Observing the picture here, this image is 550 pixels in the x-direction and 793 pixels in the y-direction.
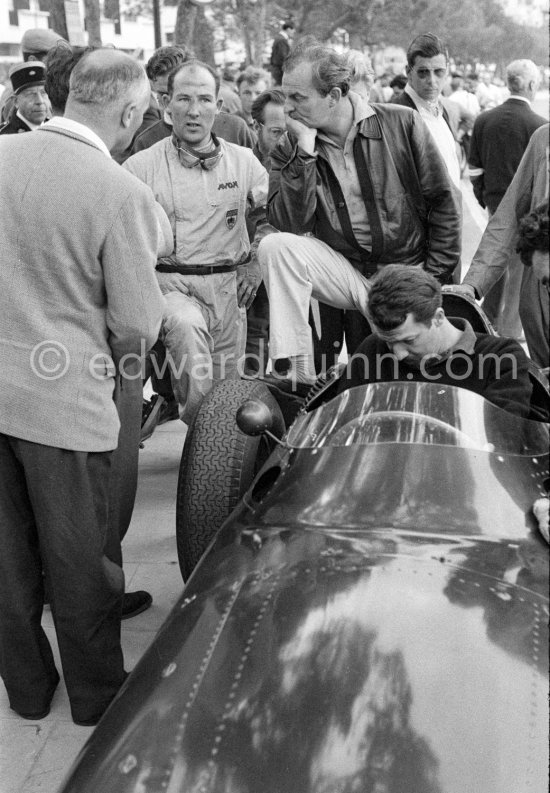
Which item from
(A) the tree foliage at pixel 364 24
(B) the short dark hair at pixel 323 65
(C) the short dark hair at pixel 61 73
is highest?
(C) the short dark hair at pixel 61 73

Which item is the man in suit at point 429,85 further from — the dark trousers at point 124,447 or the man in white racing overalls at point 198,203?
the dark trousers at point 124,447

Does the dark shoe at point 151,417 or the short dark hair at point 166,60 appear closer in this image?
the dark shoe at point 151,417

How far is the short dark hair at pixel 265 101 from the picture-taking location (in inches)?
251

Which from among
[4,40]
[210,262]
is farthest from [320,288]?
[4,40]

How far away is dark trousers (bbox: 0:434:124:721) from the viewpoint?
3.05 m

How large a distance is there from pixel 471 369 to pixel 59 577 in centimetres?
161

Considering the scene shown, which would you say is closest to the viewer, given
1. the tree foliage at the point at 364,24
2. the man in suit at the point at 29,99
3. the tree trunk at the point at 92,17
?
the man in suit at the point at 29,99

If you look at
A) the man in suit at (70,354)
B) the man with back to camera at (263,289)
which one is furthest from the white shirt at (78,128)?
the man with back to camera at (263,289)

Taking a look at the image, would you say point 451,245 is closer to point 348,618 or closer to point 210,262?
point 210,262

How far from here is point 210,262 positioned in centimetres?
488

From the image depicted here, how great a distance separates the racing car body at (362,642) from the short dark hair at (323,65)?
Result: 6.74 feet

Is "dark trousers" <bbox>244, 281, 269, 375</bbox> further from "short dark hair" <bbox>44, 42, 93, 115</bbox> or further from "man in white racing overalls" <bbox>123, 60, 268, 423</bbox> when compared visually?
"short dark hair" <bbox>44, 42, 93, 115</bbox>

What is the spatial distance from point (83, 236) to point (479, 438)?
53.1 inches

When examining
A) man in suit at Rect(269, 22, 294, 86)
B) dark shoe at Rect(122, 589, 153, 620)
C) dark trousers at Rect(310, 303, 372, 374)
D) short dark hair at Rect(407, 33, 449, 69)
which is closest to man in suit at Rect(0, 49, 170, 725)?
dark shoe at Rect(122, 589, 153, 620)
